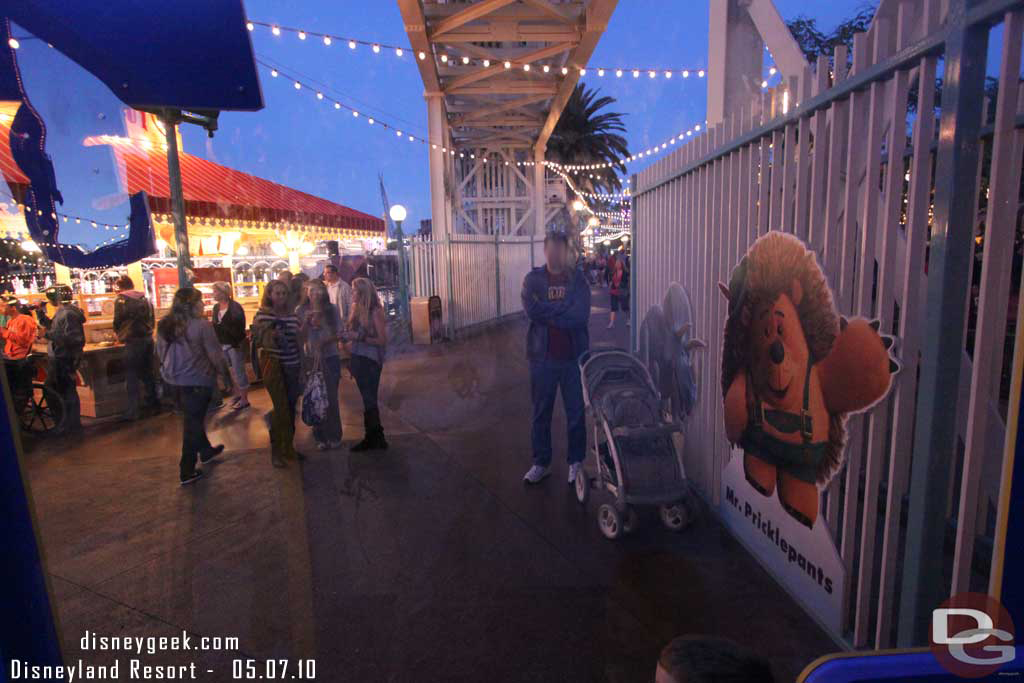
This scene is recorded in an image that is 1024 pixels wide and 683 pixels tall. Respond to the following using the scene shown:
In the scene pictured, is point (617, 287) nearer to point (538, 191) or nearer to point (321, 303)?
point (538, 191)

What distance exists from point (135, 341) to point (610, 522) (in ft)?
22.2

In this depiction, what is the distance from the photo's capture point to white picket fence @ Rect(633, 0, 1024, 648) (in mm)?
2053

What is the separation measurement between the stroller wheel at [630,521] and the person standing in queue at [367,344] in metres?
2.92

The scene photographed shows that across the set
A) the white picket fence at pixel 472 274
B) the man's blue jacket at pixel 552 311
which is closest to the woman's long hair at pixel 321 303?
the man's blue jacket at pixel 552 311

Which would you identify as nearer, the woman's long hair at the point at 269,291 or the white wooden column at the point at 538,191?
the woman's long hair at the point at 269,291

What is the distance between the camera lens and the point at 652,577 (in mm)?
3564

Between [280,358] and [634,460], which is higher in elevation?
[280,358]

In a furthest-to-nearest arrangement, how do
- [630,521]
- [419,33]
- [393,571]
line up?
[419,33] < [630,521] < [393,571]

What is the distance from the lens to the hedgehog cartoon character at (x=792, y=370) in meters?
2.69

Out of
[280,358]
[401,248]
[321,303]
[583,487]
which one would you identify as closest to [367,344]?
[321,303]

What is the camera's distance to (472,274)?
606 inches

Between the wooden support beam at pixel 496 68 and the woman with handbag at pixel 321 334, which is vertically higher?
the wooden support beam at pixel 496 68

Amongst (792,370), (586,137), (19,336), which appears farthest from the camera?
(586,137)

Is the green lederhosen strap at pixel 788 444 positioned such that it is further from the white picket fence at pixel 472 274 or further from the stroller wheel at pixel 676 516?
the white picket fence at pixel 472 274
